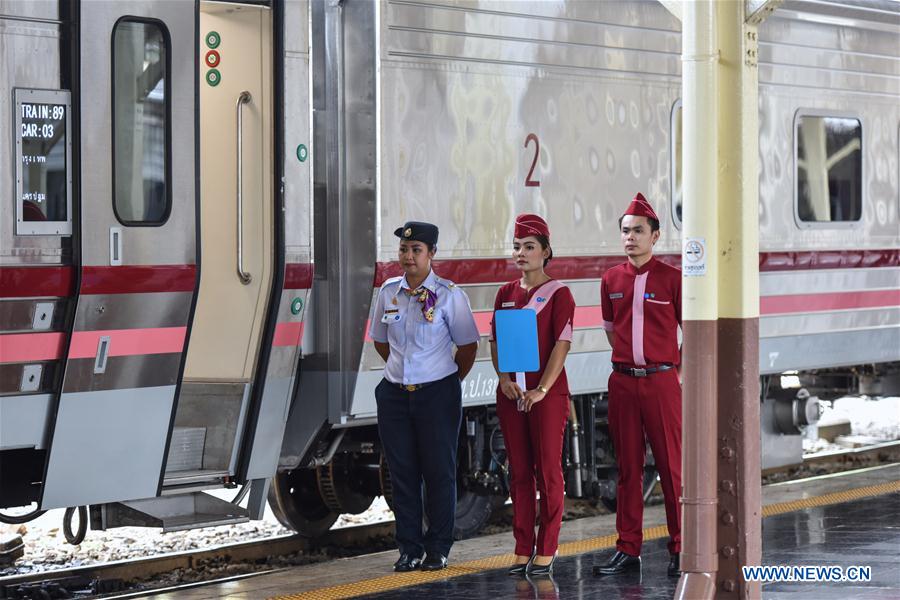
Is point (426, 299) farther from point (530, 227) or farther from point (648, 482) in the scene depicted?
point (648, 482)

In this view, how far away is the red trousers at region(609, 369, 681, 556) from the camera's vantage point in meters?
7.84

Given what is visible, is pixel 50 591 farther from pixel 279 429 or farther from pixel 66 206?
pixel 66 206

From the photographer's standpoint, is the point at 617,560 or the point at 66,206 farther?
the point at 617,560

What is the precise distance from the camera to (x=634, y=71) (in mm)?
10164

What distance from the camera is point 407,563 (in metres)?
8.11

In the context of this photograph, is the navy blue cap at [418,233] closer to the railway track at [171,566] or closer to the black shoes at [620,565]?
the black shoes at [620,565]

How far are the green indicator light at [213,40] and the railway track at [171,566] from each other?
3.14 metres

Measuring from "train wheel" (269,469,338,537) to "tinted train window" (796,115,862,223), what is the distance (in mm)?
4403

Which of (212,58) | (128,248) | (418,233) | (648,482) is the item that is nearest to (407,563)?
(418,233)

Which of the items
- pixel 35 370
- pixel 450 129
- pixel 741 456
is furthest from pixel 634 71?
pixel 35 370

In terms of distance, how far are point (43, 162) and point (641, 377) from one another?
3322 mm

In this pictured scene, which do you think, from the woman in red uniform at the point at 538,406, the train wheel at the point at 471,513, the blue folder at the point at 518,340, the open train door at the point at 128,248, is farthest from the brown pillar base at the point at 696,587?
the train wheel at the point at 471,513

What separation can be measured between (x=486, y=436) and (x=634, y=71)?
274 cm

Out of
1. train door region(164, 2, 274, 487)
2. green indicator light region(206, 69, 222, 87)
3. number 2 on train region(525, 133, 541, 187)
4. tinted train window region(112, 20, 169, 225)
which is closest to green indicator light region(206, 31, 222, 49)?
train door region(164, 2, 274, 487)
